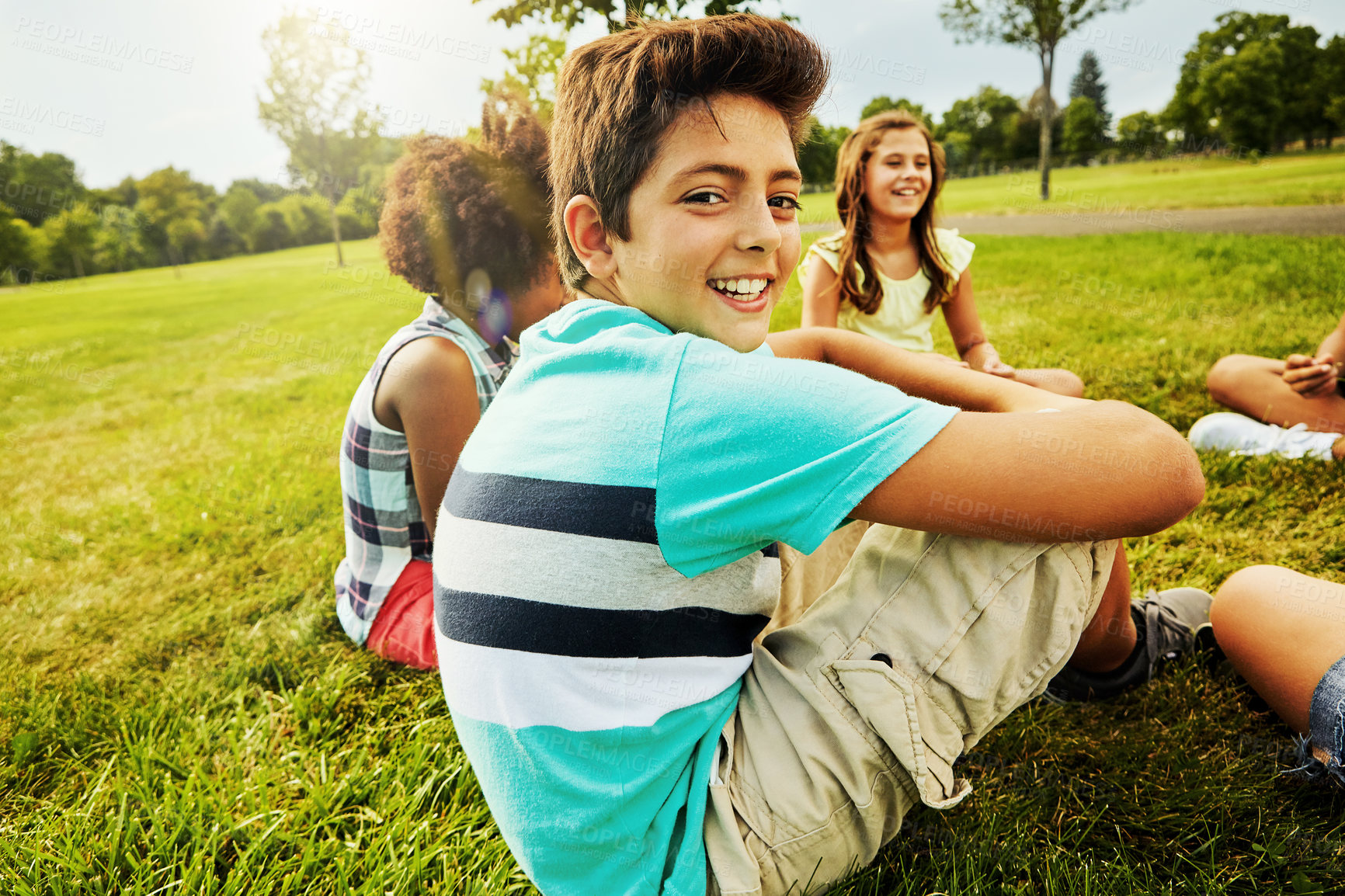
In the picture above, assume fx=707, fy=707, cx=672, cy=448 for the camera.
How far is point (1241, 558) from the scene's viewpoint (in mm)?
2508

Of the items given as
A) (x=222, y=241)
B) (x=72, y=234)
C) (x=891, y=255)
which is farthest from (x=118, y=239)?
(x=891, y=255)

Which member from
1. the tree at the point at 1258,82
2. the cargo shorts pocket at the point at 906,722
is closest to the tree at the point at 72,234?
the cargo shorts pocket at the point at 906,722

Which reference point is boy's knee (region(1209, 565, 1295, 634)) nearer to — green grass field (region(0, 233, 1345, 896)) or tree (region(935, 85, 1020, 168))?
green grass field (region(0, 233, 1345, 896))

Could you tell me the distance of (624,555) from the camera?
3.52 ft

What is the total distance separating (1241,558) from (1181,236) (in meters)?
9.82

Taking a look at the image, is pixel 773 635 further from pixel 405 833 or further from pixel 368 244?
pixel 368 244

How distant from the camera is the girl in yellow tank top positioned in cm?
373

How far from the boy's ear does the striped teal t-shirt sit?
9.0 inches

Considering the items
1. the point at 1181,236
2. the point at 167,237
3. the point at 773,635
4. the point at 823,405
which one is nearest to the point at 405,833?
the point at 773,635

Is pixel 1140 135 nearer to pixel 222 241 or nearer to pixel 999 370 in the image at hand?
pixel 999 370

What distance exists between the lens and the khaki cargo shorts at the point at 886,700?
1.21m

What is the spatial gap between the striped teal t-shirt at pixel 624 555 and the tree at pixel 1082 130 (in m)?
73.0

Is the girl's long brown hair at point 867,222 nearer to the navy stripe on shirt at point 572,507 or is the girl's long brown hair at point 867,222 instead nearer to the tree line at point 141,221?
the navy stripe on shirt at point 572,507

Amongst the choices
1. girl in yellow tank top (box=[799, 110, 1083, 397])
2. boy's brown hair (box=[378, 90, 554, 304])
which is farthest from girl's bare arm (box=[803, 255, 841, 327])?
boy's brown hair (box=[378, 90, 554, 304])
